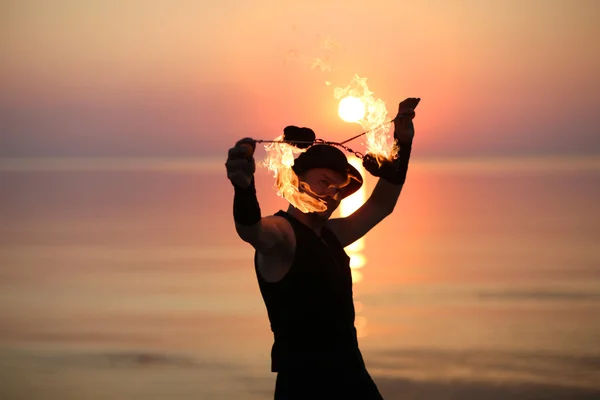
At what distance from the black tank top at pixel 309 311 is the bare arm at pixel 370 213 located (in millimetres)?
402

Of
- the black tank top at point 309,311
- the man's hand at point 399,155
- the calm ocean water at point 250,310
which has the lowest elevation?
the black tank top at point 309,311

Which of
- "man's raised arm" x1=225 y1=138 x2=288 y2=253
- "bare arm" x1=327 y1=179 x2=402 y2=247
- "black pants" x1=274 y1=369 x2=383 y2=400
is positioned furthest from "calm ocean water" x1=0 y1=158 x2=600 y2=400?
"man's raised arm" x1=225 y1=138 x2=288 y2=253

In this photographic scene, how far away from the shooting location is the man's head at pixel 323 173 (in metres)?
4.70

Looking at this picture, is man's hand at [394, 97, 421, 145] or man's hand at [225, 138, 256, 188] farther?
man's hand at [394, 97, 421, 145]

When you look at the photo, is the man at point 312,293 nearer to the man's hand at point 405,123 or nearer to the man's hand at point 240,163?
the man's hand at point 240,163

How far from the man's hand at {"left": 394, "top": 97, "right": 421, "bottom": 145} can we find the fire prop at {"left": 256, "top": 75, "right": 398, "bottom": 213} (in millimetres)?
36

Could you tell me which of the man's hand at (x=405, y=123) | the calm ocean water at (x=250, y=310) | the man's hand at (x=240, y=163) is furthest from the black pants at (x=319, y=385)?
the calm ocean water at (x=250, y=310)

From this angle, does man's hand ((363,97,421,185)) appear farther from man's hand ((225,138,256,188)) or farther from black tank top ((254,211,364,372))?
man's hand ((225,138,256,188))

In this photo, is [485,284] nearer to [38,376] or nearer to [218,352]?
[218,352]

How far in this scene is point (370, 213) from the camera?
5.12m

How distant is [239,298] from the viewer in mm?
10461

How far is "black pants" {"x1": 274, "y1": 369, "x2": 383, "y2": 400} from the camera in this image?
15.0ft

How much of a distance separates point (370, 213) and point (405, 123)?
354 mm

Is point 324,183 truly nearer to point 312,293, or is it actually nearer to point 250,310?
point 312,293
